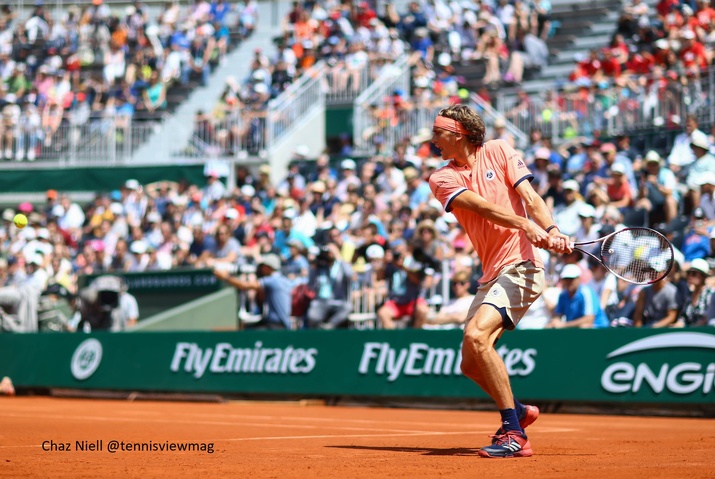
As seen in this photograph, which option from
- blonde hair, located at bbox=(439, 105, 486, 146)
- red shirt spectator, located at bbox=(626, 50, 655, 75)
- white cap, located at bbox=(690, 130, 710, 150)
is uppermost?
blonde hair, located at bbox=(439, 105, 486, 146)

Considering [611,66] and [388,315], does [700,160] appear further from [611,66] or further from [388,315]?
[611,66]

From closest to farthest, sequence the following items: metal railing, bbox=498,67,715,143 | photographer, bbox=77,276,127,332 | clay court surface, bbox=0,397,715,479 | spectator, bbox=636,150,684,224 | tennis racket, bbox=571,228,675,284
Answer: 1. clay court surface, bbox=0,397,715,479
2. tennis racket, bbox=571,228,675,284
3. spectator, bbox=636,150,684,224
4. metal railing, bbox=498,67,715,143
5. photographer, bbox=77,276,127,332

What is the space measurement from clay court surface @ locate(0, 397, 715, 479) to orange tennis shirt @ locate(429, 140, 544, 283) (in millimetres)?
1375

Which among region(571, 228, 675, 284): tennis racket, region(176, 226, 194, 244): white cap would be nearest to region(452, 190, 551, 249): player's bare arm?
region(571, 228, 675, 284): tennis racket

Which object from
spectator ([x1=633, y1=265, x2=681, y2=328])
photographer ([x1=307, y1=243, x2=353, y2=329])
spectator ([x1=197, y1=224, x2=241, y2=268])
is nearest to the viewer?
spectator ([x1=633, y1=265, x2=681, y2=328])

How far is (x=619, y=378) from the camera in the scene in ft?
45.0

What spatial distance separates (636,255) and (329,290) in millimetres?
9722

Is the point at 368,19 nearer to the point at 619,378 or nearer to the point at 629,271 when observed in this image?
the point at 619,378

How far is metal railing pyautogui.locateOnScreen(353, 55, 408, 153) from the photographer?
83.0 feet

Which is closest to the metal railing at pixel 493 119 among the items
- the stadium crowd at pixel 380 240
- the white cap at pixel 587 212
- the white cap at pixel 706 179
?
the stadium crowd at pixel 380 240

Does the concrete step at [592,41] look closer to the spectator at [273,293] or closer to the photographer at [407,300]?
the photographer at [407,300]

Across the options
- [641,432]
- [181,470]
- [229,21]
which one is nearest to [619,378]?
[641,432]

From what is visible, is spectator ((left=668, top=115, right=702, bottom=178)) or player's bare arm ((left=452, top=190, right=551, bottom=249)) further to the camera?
spectator ((left=668, top=115, right=702, bottom=178))

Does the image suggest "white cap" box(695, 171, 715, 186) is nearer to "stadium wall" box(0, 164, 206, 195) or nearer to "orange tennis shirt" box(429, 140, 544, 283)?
"orange tennis shirt" box(429, 140, 544, 283)
